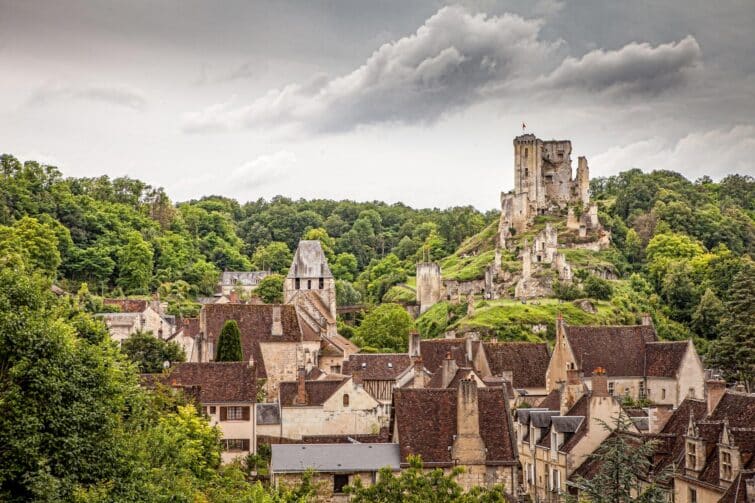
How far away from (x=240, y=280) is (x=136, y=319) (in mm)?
60440

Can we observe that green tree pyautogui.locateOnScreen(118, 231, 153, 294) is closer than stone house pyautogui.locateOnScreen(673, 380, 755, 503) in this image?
No

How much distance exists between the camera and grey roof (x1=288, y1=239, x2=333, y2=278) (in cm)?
9806

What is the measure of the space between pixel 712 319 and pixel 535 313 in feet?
65.7

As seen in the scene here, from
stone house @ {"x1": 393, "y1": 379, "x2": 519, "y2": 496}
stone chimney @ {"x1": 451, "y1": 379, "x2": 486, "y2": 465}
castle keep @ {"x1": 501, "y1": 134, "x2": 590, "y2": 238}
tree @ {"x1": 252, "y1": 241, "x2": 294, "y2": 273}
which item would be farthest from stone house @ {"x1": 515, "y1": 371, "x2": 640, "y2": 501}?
tree @ {"x1": 252, "y1": 241, "x2": 294, "y2": 273}

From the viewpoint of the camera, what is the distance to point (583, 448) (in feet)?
153

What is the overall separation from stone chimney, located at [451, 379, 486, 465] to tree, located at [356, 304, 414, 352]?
51.4 meters

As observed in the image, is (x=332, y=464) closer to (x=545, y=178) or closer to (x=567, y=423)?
(x=567, y=423)

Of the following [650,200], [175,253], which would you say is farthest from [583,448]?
[650,200]

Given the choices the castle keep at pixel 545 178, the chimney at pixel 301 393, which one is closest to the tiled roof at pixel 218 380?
the chimney at pixel 301 393

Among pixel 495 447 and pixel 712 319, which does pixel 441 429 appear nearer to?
pixel 495 447

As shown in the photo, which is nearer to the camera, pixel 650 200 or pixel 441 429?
pixel 441 429

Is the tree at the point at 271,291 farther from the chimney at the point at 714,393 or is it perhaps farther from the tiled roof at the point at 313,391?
the chimney at the point at 714,393

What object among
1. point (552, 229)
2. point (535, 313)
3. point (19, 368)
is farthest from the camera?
point (552, 229)

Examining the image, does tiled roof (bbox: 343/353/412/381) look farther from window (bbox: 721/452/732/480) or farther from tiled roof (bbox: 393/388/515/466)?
window (bbox: 721/452/732/480)
